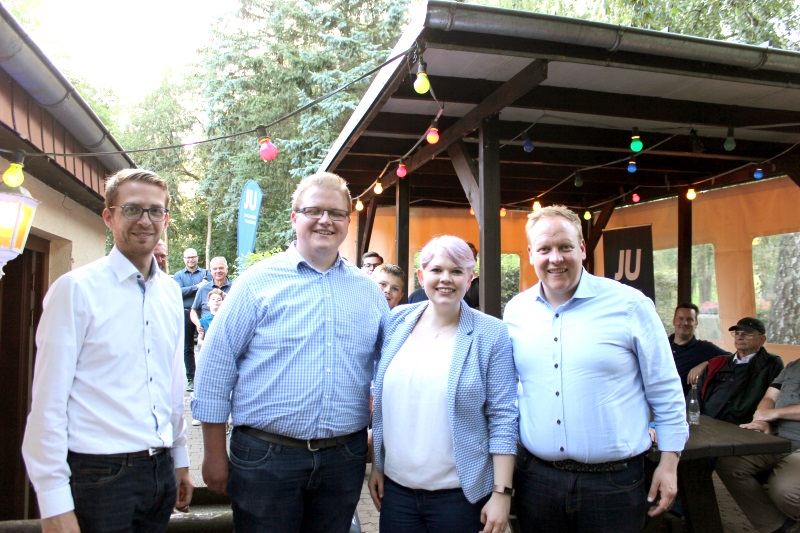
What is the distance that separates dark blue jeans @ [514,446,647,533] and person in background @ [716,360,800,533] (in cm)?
193

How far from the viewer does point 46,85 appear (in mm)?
2941

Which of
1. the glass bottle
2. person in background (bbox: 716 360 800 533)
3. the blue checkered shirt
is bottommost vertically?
person in background (bbox: 716 360 800 533)

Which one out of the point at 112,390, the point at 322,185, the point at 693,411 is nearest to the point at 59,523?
the point at 112,390

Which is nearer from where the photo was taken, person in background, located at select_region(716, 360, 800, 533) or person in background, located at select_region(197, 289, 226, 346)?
person in background, located at select_region(716, 360, 800, 533)

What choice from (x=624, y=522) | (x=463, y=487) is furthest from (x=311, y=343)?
(x=624, y=522)

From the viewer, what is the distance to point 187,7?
2777 cm

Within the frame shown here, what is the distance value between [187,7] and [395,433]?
3044cm

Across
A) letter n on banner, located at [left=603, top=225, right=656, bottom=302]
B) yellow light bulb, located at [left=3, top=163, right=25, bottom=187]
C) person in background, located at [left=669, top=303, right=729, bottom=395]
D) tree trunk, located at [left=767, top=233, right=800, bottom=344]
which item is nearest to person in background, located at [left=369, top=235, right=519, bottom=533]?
yellow light bulb, located at [left=3, top=163, right=25, bottom=187]

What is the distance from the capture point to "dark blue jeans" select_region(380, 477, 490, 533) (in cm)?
190

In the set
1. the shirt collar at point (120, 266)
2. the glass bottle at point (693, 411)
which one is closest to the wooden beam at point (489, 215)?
the glass bottle at point (693, 411)

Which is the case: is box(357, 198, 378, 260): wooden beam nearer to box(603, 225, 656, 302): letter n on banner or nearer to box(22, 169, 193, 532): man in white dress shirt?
box(603, 225, 656, 302): letter n on banner

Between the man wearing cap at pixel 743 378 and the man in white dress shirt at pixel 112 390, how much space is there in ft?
12.5

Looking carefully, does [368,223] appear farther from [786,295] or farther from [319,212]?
[319,212]

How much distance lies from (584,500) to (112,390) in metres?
1.52
